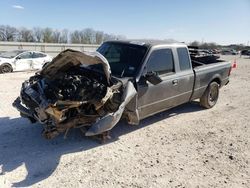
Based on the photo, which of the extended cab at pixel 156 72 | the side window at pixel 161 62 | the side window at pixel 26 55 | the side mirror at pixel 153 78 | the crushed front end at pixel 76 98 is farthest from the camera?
the side window at pixel 26 55

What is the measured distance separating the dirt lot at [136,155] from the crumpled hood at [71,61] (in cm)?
130

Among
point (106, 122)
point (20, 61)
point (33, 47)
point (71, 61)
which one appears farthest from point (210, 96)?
point (33, 47)

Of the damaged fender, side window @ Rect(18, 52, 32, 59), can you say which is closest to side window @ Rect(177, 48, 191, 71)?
the damaged fender

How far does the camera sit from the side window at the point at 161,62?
201 inches

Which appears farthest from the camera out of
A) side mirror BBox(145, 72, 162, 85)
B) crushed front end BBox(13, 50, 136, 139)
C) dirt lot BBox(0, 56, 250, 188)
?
side mirror BBox(145, 72, 162, 85)

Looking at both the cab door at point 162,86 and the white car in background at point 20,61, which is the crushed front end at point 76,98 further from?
the white car in background at point 20,61

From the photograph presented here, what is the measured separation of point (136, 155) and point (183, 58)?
115 inches

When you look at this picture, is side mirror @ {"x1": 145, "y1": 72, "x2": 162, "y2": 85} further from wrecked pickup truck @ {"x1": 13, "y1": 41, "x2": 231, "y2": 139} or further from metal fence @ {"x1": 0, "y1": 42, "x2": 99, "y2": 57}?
metal fence @ {"x1": 0, "y1": 42, "x2": 99, "y2": 57}

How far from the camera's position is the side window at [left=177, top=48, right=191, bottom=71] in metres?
5.88

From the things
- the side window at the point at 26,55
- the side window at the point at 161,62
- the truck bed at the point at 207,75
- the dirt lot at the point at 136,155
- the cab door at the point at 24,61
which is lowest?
the dirt lot at the point at 136,155

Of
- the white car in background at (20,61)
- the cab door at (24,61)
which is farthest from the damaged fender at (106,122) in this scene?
the cab door at (24,61)

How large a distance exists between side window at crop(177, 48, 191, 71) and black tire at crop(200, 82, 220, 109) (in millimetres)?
1327

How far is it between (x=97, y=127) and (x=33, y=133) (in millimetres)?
1737

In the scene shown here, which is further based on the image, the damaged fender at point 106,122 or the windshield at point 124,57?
the windshield at point 124,57
